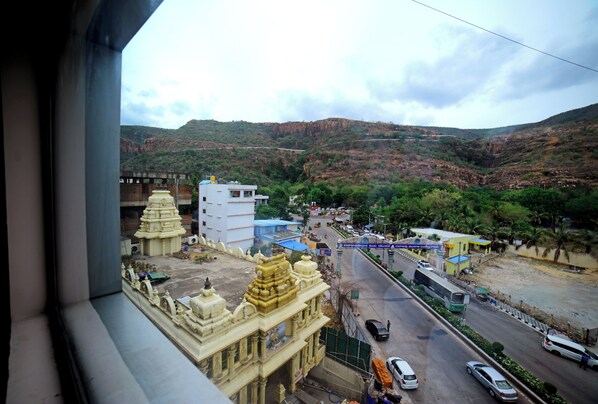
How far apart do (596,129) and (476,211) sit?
28.0ft

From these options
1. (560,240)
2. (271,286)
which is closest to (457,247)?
(560,240)

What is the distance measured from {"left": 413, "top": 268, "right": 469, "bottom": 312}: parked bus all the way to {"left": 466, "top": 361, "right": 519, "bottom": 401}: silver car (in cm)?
213

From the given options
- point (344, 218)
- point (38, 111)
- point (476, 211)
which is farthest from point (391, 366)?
point (344, 218)

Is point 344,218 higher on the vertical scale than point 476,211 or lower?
lower

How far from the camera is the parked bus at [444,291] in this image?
618cm

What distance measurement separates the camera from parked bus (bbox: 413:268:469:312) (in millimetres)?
6180

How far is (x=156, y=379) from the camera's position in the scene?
1.10ft

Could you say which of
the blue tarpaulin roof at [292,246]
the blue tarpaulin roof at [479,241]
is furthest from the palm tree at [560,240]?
the blue tarpaulin roof at [292,246]

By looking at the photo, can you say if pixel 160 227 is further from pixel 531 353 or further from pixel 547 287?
pixel 547 287

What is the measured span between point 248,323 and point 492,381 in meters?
3.96

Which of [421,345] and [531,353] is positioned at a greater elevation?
[531,353]

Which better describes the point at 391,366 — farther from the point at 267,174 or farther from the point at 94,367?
the point at 267,174

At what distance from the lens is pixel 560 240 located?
541 centimetres

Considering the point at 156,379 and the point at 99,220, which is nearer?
the point at 156,379
